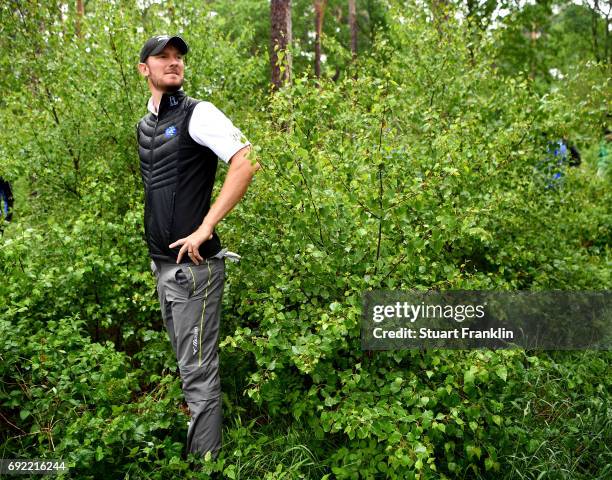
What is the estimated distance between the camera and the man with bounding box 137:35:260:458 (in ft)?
10.5

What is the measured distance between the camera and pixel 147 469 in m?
3.41

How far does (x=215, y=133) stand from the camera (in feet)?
10.4

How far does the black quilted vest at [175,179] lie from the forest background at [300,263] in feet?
1.24

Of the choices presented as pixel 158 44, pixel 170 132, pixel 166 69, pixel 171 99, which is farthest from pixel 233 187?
pixel 158 44

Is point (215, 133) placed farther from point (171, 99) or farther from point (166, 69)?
point (166, 69)

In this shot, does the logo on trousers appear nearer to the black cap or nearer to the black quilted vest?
the black quilted vest

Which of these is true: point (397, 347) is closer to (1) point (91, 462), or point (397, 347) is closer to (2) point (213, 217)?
(2) point (213, 217)

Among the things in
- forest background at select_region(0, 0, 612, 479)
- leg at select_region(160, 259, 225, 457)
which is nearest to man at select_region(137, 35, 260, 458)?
leg at select_region(160, 259, 225, 457)

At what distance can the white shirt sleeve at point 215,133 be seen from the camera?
315cm

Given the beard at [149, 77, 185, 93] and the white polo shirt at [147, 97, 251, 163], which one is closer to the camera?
the white polo shirt at [147, 97, 251, 163]

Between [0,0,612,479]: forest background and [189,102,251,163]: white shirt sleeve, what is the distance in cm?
16

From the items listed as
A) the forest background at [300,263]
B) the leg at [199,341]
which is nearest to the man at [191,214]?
the leg at [199,341]

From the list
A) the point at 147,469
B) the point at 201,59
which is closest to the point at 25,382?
the point at 147,469

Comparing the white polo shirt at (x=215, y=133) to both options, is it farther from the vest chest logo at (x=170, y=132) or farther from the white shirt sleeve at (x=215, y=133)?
the vest chest logo at (x=170, y=132)
